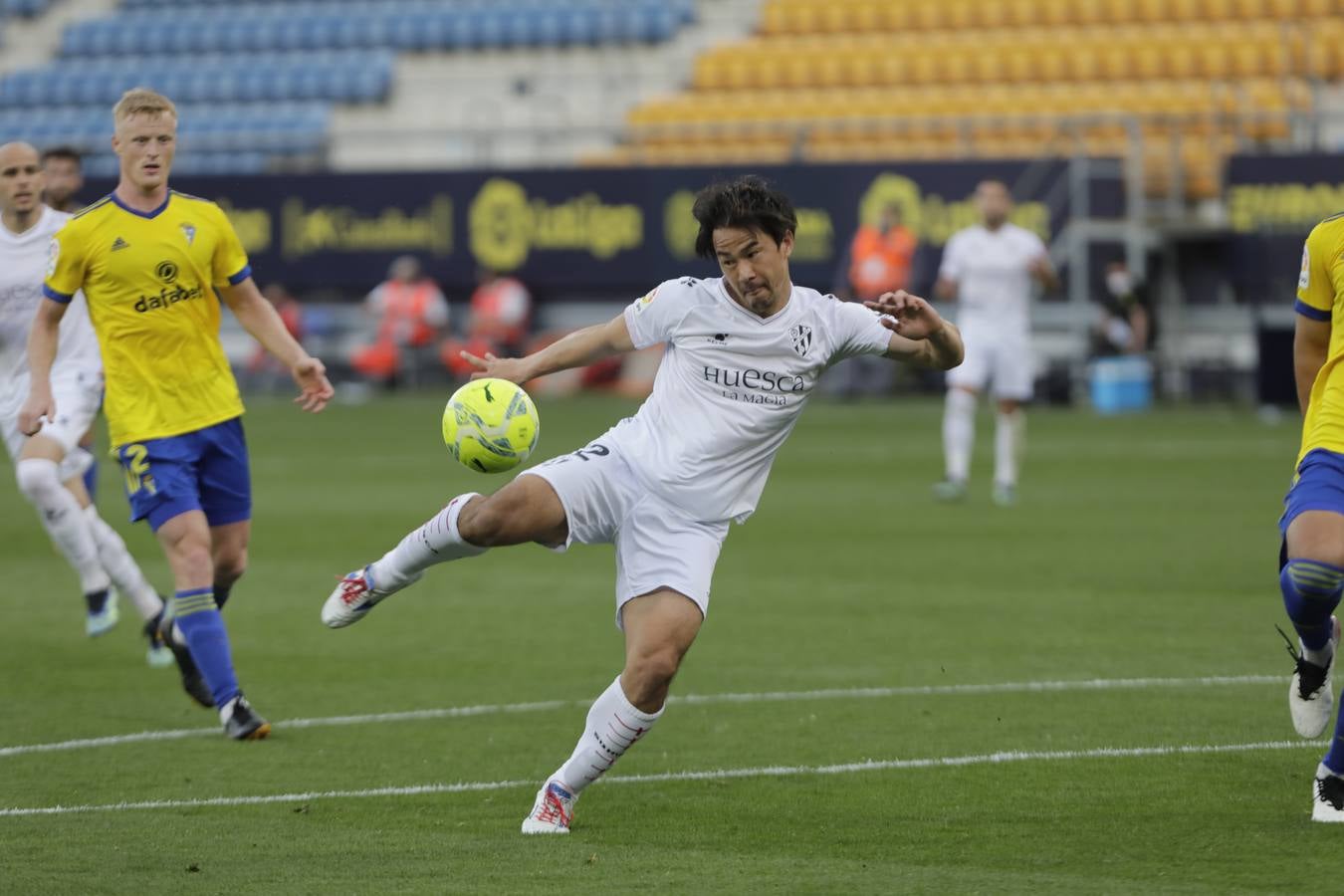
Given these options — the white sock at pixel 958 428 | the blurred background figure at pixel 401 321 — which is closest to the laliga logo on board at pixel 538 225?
the blurred background figure at pixel 401 321

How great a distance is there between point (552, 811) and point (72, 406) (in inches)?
195

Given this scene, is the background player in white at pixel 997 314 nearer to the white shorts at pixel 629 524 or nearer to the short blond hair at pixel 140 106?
the short blond hair at pixel 140 106

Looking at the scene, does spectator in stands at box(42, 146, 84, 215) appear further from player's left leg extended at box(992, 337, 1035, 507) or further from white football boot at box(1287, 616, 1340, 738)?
player's left leg extended at box(992, 337, 1035, 507)

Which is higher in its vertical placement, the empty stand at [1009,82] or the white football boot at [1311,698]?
the white football boot at [1311,698]

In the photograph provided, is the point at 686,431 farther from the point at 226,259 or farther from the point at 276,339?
the point at 226,259

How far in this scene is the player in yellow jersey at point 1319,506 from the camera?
609 centimetres

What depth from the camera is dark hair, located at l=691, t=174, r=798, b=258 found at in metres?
6.41

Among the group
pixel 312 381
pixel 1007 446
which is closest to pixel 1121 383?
pixel 1007 446

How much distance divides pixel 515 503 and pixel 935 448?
15.4 meters

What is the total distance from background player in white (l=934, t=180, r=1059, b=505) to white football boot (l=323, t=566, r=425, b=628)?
1026 centimetres

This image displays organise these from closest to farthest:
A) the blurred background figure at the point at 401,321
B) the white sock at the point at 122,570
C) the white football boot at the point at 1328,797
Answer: the white football boot at the point at 1328,797 < the white sock at the point at 122,570 < the blurred background figure at the point at 401,321

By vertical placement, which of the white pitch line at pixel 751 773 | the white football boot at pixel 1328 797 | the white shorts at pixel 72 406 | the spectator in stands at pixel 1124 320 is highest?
the white shorts at pixel 72 406

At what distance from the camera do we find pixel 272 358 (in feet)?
103

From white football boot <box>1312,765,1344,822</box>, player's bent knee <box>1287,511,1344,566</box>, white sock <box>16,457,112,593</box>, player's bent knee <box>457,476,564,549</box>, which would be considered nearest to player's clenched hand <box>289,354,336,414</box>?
player's bent knee <box>457,476,564,549</box>
